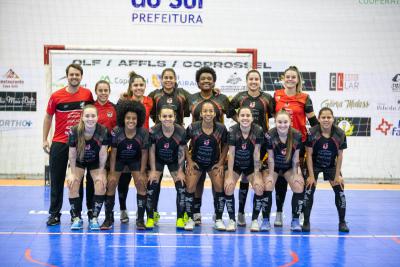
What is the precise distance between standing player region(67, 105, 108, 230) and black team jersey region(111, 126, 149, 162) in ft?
0.41

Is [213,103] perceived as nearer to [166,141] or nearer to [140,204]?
[166,141]

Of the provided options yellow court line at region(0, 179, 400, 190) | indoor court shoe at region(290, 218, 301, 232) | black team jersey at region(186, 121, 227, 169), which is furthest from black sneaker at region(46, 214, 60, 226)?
yellow court line at region(0, 179, 400, 190)

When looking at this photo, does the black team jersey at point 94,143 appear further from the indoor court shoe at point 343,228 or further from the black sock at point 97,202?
the indoor court shoe at point 343,228

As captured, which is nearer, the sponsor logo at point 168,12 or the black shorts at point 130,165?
the black shorts at point 130,165

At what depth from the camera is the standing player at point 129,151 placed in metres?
7.07

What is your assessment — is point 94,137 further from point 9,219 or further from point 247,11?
point 247,11

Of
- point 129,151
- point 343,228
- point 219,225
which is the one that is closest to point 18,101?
point 129,151

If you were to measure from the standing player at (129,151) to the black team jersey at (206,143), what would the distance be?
0.57 m

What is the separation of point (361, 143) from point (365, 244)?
21.5 feet

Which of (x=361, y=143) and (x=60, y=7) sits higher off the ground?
(x=60, y=7)

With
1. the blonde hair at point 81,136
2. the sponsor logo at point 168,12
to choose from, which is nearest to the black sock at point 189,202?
the blonde hair at point 81,136

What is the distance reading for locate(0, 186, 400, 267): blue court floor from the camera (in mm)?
5793

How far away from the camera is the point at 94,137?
7.00 meters

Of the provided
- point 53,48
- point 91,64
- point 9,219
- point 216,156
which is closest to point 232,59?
point 91,64
